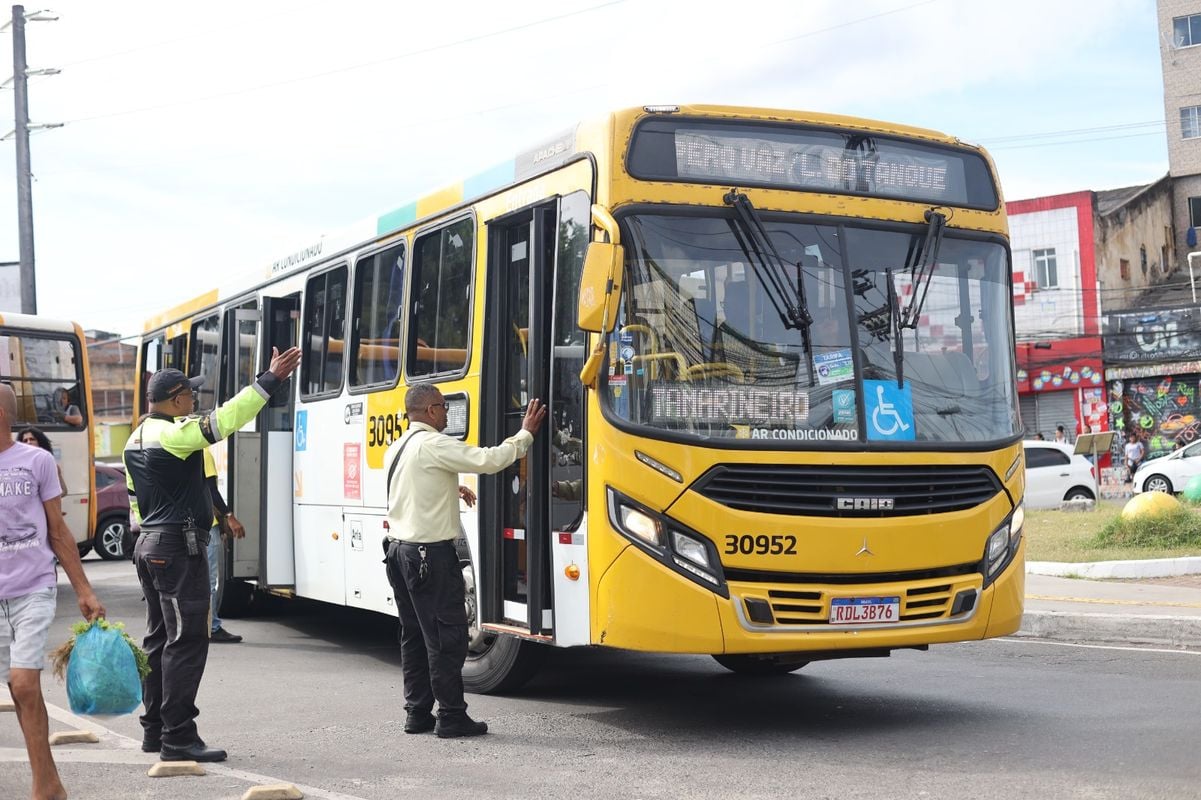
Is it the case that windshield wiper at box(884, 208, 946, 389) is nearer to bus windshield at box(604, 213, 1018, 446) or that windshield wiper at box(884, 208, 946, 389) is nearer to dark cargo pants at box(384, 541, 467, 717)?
bus windshield at box(604, 213, 1018, 446)

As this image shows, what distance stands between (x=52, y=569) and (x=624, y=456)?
2650 millimetres

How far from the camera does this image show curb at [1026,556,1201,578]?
15016mm

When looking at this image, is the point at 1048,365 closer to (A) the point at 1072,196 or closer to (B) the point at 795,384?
A: (A) the point at 1072,196

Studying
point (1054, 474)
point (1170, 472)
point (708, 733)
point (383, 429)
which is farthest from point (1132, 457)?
point (708, 733)

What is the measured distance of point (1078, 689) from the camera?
8719 mm

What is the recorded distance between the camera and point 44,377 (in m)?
17.0

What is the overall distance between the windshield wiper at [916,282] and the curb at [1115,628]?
5050 millimetres

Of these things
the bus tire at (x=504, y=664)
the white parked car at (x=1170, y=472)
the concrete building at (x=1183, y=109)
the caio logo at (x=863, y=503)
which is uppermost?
the concrete building at (x=1183, y=109)

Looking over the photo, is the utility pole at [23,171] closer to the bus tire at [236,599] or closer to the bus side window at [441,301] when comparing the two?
the bus tire at [236,599]

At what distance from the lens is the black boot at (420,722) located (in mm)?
7578

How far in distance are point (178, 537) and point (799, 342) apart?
10.5 feet

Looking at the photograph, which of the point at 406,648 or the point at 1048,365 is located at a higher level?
the point at 1048,365

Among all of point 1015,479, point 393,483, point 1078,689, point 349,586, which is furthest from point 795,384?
point 349,586

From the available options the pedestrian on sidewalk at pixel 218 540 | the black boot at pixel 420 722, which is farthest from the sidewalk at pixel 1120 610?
the pedestrian on sidewalk at pixel 218 540
